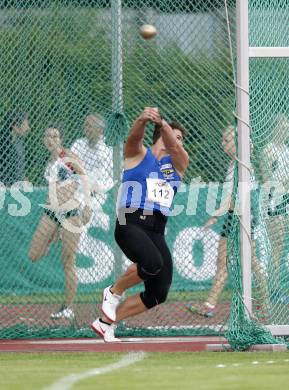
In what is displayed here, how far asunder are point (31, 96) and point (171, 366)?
4116mm

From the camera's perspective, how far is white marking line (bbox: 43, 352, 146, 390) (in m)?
7.38

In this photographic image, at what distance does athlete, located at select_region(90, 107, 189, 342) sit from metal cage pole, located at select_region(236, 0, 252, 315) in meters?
0.55

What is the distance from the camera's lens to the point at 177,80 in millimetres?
12070

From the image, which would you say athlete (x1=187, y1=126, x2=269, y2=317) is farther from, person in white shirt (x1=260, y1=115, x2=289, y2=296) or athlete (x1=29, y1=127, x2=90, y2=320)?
athlete (x1=29, y1=127, x2=90, y2=320)

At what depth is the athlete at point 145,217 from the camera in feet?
33.9

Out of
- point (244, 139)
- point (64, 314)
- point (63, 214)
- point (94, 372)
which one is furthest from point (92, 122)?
point (94, 372)

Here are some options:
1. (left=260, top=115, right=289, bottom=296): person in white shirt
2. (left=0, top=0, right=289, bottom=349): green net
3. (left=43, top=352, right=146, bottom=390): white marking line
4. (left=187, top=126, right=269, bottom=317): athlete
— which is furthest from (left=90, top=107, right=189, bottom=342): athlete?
(left=187, top=126, right=269, bottom=317): athlete

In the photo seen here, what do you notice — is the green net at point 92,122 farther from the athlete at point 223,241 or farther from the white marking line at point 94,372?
the white marking line at point 94,372

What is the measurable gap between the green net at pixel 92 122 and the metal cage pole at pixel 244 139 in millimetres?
1205

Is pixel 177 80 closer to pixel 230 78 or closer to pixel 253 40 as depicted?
pixel 230 78

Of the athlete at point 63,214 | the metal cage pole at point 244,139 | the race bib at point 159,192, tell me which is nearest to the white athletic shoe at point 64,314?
the athlete at point 63,214

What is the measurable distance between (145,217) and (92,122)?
6.26ft

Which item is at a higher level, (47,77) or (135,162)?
(47,77)

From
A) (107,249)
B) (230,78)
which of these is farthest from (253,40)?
(107,249)
